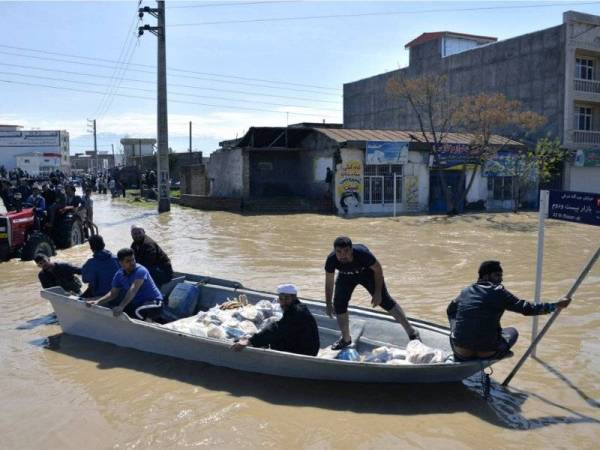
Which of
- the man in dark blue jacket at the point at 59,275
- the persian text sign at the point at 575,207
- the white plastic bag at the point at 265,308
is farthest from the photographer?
the man in dark blue jacket at the point at 59,275

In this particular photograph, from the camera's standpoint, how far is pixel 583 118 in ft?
104

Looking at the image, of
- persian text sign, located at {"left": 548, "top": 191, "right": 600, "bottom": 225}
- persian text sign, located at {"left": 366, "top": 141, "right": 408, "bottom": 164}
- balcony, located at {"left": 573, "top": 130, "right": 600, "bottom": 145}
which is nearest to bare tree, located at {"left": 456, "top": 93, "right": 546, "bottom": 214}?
balcony, located at {"left": 573, "top": 130, "right": 600, "bottom": 145}

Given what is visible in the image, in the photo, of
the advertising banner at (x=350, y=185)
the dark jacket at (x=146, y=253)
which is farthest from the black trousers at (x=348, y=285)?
the advertising banner at (x=350, y=185)

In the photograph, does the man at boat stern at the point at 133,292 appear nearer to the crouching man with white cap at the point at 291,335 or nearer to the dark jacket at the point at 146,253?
the dark jacket at the point at 146,253

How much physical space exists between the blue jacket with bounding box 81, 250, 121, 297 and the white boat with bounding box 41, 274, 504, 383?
0.37m

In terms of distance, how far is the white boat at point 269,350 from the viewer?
5766 millimetres

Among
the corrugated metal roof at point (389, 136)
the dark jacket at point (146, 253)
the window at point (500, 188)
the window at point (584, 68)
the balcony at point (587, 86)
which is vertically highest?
the window at point (584, 68)

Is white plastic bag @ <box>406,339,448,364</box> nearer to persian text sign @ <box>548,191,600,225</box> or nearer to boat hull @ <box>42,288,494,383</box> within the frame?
boat hull @ <box>42,288,494,383</box>

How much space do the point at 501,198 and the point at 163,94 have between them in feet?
58.5

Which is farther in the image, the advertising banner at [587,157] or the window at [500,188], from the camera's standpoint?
the advertising banner at [587,157]

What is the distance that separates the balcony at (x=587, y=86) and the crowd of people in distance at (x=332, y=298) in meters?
28.0

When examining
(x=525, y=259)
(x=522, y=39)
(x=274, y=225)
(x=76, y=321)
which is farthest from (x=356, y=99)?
(x=76, y=321)

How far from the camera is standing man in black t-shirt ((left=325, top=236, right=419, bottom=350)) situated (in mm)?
6383

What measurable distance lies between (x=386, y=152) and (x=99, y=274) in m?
21.2
